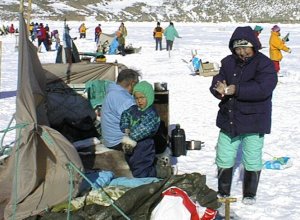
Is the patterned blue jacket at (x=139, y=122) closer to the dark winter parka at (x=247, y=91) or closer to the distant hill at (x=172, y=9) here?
the dark winter parka at (x=247, y=91)

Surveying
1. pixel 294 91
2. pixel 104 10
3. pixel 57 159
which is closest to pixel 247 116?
pixel 57 159

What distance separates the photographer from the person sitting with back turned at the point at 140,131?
4.29 meters

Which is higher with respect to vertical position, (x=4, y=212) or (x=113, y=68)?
(x=113, y=68)

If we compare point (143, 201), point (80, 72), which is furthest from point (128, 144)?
point (80, 72)

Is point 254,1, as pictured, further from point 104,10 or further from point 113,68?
point 113,68

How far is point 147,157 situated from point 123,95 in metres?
0.62

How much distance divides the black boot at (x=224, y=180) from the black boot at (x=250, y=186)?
140 mm

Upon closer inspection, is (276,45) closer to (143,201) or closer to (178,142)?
(178,142)

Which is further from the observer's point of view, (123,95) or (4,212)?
(123,95)

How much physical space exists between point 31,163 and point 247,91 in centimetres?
174

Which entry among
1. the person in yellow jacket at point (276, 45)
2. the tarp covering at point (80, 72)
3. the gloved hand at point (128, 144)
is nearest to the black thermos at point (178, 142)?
the gloved hand at point (128, 144)

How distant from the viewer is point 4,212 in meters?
3.33

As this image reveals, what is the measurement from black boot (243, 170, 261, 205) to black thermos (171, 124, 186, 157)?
145 cm

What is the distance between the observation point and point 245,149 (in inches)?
164
